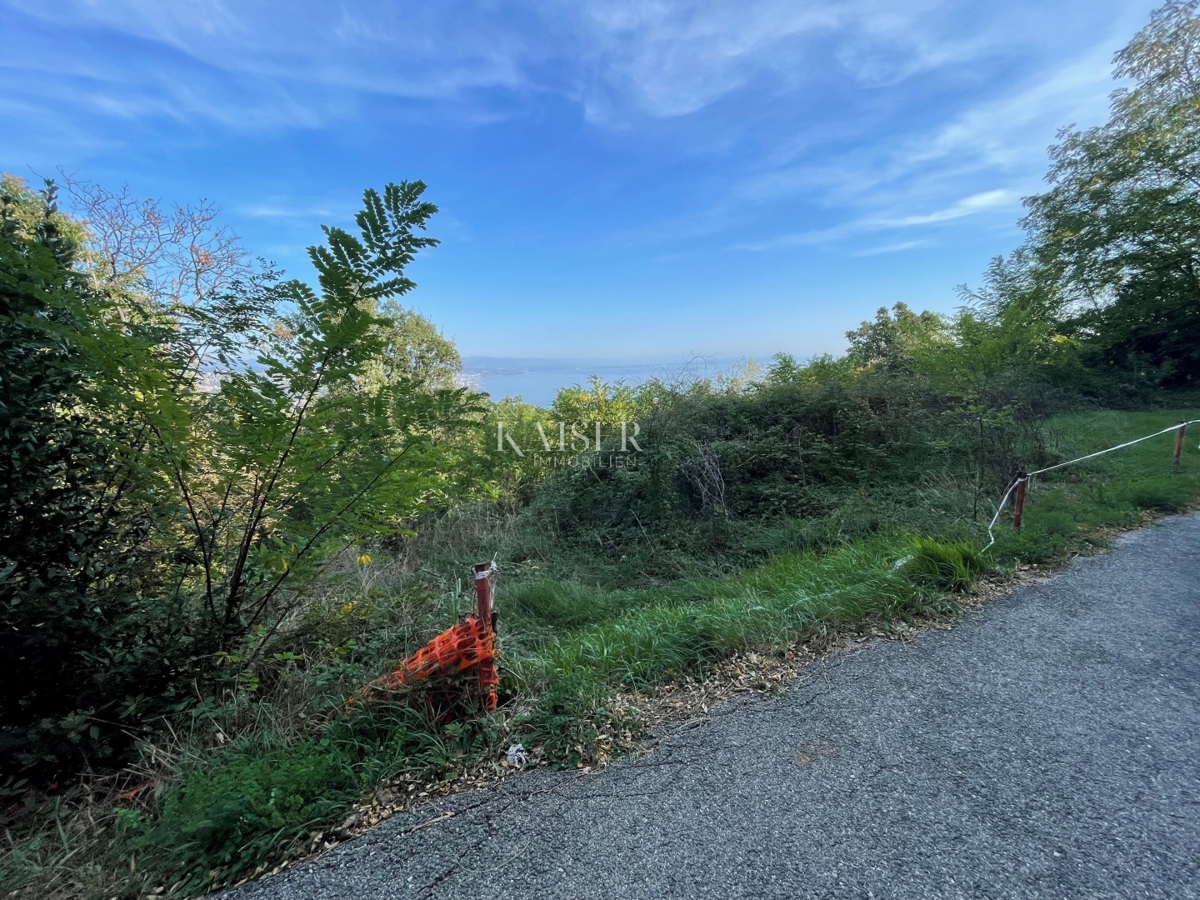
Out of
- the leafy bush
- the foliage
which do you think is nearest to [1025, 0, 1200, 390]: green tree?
the leafy bush

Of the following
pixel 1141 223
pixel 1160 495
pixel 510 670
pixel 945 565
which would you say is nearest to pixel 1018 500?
pixel 945 565

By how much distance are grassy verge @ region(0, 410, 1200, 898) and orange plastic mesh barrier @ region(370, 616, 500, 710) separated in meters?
0.11

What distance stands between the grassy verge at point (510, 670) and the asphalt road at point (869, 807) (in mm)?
224

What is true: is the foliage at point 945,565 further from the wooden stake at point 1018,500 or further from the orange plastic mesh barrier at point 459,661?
the orange plastic mesh barrier at point 459,661

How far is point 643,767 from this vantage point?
1.95m

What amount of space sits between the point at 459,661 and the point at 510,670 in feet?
1.24

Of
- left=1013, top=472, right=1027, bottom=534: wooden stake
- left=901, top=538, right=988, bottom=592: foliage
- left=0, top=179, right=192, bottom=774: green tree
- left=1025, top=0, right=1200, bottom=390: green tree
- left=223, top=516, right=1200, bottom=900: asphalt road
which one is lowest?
left=223, top=516, right=1200, bottom=900: asphalt road

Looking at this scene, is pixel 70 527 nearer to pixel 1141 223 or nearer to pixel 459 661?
pixel 459 661

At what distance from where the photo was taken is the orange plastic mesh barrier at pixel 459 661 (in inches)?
87.2

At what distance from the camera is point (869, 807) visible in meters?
1.68

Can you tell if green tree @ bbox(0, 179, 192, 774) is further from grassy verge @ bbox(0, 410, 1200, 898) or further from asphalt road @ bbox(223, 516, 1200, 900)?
asphalt road @ bbox(223, 516, 1200, 900)

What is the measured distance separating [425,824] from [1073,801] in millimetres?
2246

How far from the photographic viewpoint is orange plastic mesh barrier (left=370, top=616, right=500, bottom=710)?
221 cm

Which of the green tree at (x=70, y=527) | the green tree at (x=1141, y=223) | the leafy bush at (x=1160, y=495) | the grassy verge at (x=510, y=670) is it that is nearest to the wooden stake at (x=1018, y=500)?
the grassy verge at (x=510, y=670)
